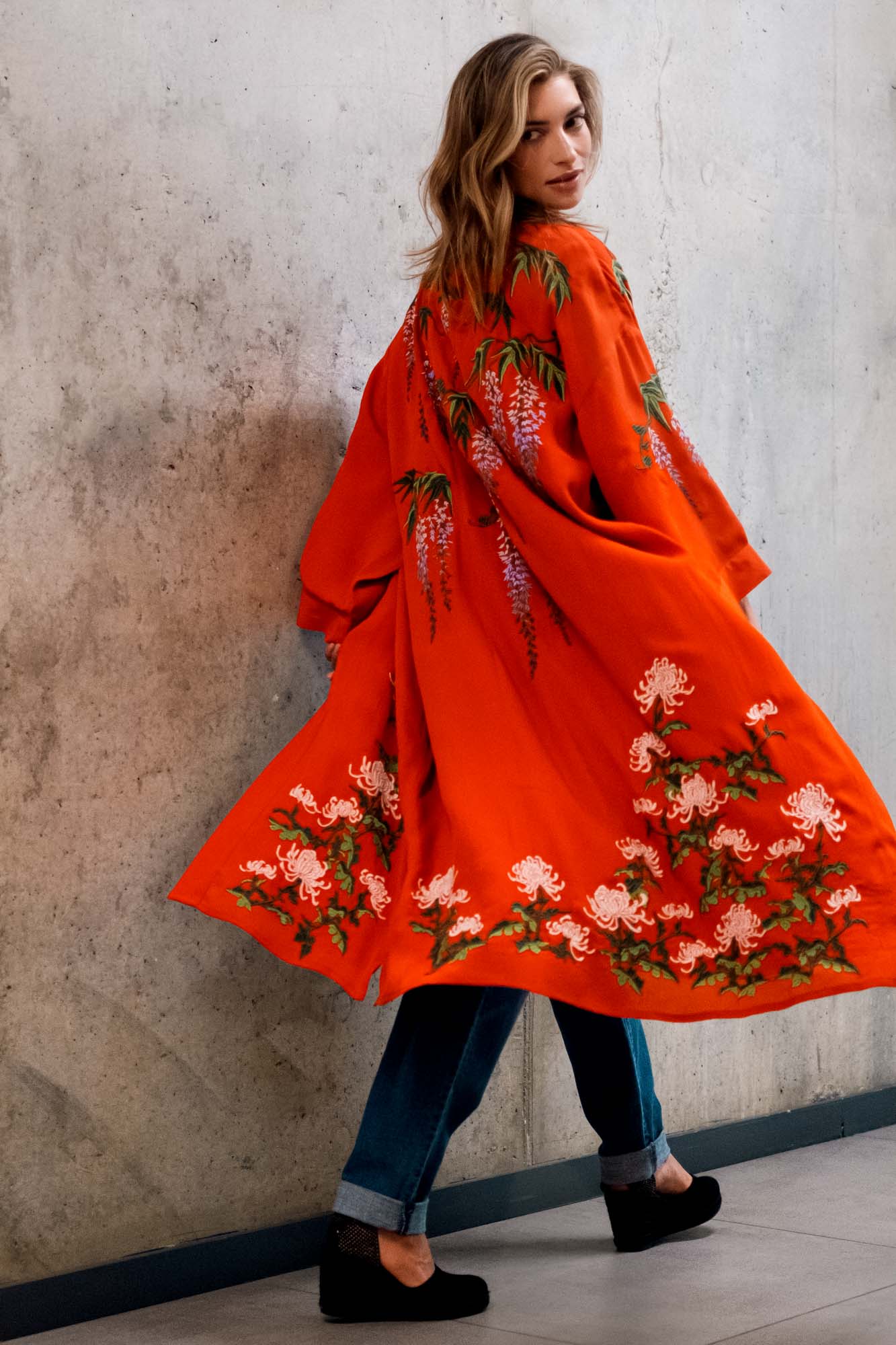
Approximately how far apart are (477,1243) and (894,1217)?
1.95 feet

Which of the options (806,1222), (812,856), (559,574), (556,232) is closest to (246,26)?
(556,232)

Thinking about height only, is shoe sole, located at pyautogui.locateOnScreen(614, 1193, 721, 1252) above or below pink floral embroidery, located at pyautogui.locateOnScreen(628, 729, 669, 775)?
below

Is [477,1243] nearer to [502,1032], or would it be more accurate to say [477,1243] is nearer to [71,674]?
[502,1032]

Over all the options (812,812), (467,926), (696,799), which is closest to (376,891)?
(467,926)

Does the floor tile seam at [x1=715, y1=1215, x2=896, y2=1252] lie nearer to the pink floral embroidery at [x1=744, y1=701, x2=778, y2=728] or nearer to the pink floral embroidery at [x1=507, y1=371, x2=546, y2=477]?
the pink floral embroidery at [x1=744, y1=701, x2=778, y2=728]

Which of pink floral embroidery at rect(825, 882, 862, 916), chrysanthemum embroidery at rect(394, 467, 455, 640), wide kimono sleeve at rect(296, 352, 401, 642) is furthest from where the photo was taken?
wide kimono sleeve at rect(296, 352, 401, 642)

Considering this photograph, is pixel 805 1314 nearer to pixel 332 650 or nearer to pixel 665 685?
pixel 665 685

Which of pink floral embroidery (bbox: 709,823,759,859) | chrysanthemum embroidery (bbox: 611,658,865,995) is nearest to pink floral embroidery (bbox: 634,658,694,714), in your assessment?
chrysanthemum embroidery (bbox: 611,658,865,995)

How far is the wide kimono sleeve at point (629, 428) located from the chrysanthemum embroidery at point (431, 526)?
187mm

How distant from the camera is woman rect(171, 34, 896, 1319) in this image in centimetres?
168

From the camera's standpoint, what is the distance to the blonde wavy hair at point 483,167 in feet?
6.06

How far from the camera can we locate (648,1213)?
2.10m

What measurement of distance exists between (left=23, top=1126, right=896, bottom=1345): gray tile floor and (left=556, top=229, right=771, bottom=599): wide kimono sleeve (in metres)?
0.82

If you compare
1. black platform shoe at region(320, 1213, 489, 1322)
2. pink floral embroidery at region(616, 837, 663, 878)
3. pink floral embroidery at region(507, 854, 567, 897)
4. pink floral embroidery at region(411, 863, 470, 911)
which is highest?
pink floral embroidery at region(616, 837, 663, 878)
